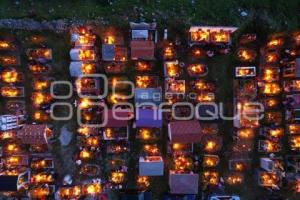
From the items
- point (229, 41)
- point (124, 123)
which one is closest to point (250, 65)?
point (229, 41)

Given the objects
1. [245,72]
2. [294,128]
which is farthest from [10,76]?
[294,128]

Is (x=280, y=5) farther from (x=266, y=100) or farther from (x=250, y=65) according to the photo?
(x=266, y=100)

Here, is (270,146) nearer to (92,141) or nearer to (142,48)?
(142,48)

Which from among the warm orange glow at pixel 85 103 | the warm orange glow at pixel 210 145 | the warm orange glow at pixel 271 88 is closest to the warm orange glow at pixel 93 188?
Answer: the warm orange glow at pixel 85 103

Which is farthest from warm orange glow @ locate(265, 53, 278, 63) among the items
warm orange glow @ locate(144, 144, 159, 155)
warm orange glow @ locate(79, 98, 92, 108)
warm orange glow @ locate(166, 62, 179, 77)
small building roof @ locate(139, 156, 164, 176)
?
warm orange glow @ locate(79, 98, 92, 108)

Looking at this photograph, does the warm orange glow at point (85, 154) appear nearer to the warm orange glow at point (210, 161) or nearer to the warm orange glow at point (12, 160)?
the warm orange glow at point (12, 160)
